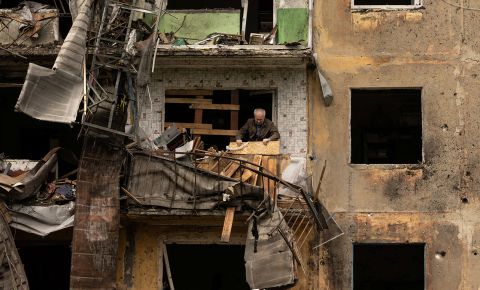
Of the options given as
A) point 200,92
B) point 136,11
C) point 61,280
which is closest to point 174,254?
point 61,280

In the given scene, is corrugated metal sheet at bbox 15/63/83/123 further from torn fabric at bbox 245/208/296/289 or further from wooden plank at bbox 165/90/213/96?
torn fabric at bbox 245/208/296/289

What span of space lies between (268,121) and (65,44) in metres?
4.69

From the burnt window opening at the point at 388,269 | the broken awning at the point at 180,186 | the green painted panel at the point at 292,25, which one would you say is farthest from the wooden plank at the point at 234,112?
the burnt window opening at the point at 388,269

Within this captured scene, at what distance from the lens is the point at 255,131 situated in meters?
21.3

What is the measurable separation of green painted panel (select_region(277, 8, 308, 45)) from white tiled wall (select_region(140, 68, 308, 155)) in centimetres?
77

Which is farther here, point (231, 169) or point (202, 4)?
point (202, 4)

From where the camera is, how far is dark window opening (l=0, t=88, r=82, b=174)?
2588 centimetres

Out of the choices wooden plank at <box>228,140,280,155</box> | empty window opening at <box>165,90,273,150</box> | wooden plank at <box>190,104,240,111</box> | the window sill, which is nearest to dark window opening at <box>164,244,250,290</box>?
empty window opening at <box>165,90,273,150</box>

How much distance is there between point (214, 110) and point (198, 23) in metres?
2.08

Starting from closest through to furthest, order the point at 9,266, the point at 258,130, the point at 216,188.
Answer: the point at 9,266 → the point at 216,188 → the point at 258,130

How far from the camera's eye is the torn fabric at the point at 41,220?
2031cm

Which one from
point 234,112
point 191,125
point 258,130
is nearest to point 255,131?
point 258,130

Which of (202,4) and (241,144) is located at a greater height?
(202,4)

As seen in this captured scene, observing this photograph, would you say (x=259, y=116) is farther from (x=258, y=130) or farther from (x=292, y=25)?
(x=292, y=25)
